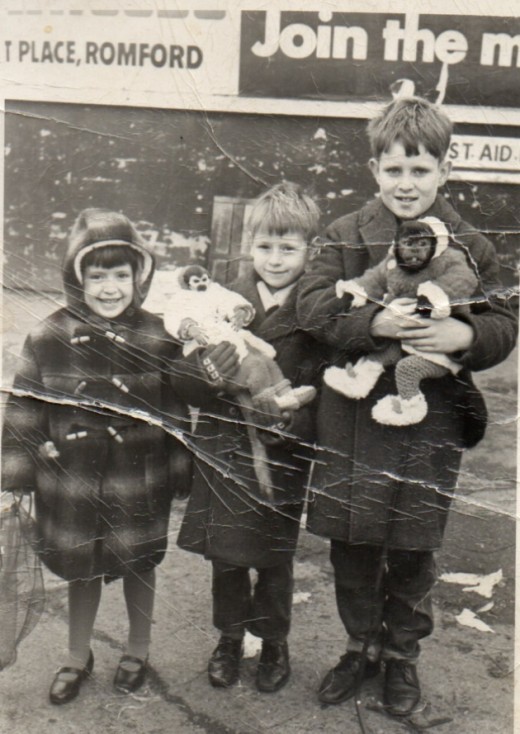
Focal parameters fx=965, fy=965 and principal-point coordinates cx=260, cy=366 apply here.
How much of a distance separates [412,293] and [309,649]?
629mm

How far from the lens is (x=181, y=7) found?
60.8 inches

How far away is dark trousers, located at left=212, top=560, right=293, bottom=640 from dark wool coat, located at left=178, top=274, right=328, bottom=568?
3cm

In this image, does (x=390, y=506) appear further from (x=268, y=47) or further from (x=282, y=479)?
(x=268, y=47)

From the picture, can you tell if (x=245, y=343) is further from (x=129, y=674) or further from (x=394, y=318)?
(x=129, y=674)

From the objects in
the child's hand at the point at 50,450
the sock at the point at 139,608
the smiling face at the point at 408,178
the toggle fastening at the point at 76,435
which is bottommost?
the sock at the point at 139,608

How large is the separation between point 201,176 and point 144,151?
10 cm

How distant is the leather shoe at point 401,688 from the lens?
1.58 m

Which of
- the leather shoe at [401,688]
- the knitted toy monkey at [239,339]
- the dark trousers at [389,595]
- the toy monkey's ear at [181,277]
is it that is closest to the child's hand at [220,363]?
the knitted toy monkey at [239,339]

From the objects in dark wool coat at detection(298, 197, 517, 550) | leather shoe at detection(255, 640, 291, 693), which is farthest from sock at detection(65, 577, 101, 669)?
dark wool coat at detection(298, 197, 517, 550)

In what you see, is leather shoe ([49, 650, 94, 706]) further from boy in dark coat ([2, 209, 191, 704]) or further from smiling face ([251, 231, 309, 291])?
smiling face ([251, 231, 309, 291])

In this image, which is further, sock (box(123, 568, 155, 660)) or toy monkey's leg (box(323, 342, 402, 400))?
sock (box(123, 568, 155, 660))

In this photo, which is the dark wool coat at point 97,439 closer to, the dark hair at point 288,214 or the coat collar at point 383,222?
the dark hair at point 288,214

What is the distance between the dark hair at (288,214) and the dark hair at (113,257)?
193 millimetres

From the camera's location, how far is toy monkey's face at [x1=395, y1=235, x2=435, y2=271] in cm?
150
